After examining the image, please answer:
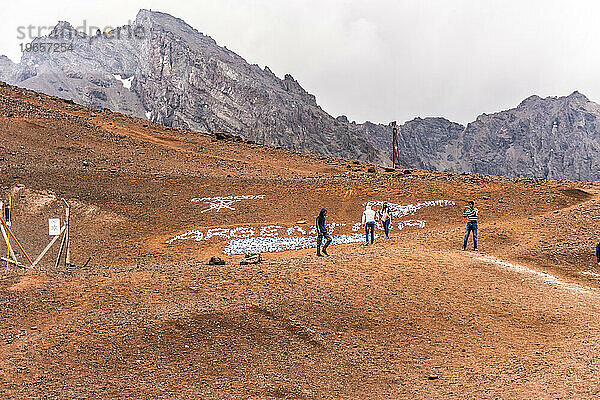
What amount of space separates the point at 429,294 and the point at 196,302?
18.4ft

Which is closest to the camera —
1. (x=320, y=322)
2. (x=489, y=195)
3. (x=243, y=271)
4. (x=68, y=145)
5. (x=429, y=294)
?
(x=320, y=322)

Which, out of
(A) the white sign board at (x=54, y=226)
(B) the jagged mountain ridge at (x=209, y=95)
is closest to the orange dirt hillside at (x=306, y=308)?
(A) the white sign board at (x=54, y=226)

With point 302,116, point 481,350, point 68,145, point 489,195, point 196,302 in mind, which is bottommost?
point 481,350

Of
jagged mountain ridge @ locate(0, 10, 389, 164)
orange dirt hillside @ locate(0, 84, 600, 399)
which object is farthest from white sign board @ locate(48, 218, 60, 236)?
jagged mountain ridge @ locate(0, 10, 389, 164)

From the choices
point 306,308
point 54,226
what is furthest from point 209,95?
point 306,308

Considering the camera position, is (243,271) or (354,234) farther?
(354,234)

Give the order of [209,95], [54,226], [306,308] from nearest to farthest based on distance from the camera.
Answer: [306,308], [54,226], [209,95]

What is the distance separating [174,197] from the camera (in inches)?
1121

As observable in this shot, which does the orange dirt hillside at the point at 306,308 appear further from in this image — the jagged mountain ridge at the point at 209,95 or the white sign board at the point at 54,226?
the jagged mountain ridge at the point at 209,95

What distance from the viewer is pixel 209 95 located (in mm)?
132500

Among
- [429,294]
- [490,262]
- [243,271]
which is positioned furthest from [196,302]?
[490,262]

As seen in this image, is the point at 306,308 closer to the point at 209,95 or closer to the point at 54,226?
the point at 54,226

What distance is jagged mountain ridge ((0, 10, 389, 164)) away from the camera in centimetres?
13162

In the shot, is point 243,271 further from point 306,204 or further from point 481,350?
point 306,204
